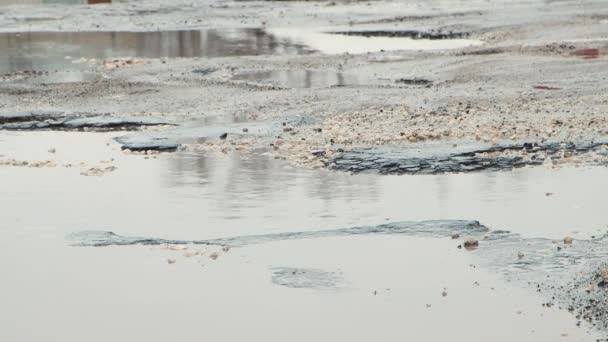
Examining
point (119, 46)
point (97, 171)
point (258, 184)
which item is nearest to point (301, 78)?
point (97, 171)

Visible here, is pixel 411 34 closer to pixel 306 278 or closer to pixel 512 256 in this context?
pixel 512 256

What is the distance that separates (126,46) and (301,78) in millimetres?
6220

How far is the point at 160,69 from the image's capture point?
59.9 ft

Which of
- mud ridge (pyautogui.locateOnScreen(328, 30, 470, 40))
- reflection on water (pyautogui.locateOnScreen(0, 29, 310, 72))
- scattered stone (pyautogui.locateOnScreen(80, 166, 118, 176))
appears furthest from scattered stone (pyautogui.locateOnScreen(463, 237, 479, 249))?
mud ridge (pyautogui.locateOnScreen(328, 30, 470, 40))

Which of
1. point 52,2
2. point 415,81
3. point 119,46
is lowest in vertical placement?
point 52,2

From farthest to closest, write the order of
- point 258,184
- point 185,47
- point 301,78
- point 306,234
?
1. point 185,47
2. point 301,78
3. point 258,184
4. point 306,234

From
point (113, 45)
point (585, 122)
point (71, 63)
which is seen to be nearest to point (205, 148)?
point (585, 122)

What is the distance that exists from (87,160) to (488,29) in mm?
11701

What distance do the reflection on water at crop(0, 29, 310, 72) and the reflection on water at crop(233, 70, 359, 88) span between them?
2603 millimetres

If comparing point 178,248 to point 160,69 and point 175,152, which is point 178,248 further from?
point 160,69

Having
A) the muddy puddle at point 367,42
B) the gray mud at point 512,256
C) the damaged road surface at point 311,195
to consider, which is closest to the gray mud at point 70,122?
the damaged road surface at point 311,195

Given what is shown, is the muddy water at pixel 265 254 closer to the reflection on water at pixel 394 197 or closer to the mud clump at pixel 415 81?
the reflection on water at pixel 394 197

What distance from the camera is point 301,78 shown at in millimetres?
16859

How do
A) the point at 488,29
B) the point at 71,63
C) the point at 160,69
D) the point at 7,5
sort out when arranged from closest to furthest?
the point at 160,69
the point at 71,63
the point at 488,29
the point at 7,5
